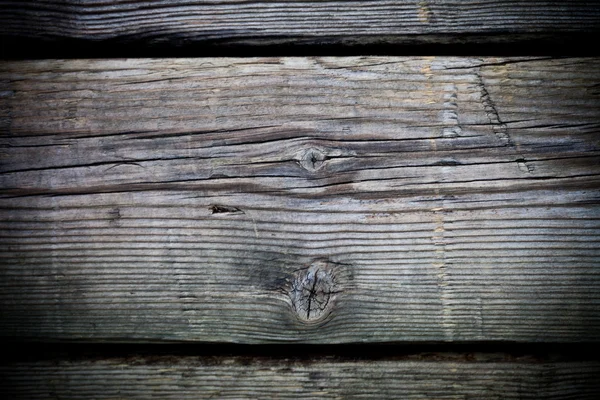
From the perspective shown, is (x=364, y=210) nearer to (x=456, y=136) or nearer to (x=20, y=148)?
(x=456, y=136)

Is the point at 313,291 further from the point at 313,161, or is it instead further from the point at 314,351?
the point at 313,161

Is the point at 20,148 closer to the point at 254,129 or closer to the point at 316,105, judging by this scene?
the point at 254,129

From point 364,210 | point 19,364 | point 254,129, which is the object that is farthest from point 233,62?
point 19,364

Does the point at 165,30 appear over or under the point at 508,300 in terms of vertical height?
over

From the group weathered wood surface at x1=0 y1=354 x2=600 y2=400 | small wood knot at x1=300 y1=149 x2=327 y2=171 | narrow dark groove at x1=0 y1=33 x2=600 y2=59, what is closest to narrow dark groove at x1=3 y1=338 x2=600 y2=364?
weathered wood surface at x1=0 y1=354 x2=600 y2=400

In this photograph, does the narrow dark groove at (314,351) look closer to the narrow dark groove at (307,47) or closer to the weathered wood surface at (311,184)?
the weathered wood surface at (311,184)

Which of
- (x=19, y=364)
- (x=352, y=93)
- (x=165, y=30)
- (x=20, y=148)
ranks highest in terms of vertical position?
(x=165, y=30)
